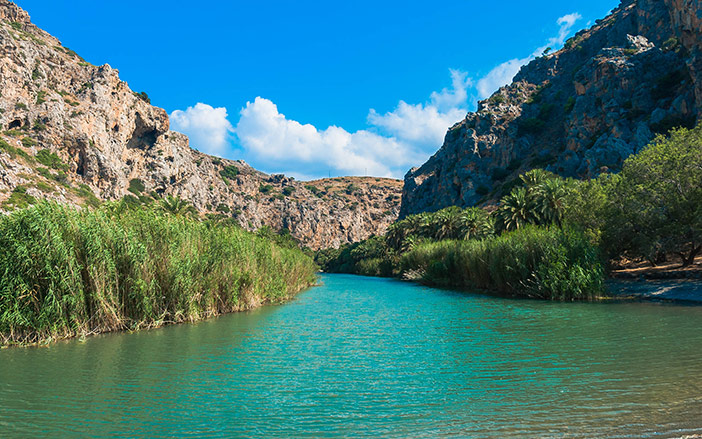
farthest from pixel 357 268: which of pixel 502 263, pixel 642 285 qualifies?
pixel 642 285

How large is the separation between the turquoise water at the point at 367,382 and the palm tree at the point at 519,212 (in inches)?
1097

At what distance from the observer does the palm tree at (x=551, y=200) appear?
44.7 metres

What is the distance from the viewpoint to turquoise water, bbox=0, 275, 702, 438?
805 centimetres

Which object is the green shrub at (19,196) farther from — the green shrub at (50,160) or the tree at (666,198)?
the tree at (666,198)

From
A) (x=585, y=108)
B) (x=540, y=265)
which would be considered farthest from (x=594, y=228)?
(x=585, y=108)

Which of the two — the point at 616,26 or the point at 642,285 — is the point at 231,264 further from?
the point at 616,26

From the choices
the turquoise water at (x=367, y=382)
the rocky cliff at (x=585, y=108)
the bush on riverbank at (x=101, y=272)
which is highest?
the rocky cliff at (x=585, y=108)

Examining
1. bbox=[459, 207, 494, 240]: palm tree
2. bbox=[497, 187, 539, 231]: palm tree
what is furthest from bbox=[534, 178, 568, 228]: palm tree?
bbox=[459, 207, 494, 240]: palm tree

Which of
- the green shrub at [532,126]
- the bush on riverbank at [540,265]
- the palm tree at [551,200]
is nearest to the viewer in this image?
the bush on riverbank at [540,265]

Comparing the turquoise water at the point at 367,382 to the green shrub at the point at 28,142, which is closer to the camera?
the turquoise water at the point at 367,382

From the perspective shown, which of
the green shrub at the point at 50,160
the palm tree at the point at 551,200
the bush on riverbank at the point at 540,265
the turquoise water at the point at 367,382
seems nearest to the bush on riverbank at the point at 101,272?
the turquoise water at the point at 367,382

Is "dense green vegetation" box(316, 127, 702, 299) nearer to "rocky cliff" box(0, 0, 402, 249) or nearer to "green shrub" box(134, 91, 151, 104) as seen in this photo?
"rocky cliff" box(0, 0, 402, 249)

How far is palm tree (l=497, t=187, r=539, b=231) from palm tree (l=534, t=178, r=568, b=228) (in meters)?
1.07

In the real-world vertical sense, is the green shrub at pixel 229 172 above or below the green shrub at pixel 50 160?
above
